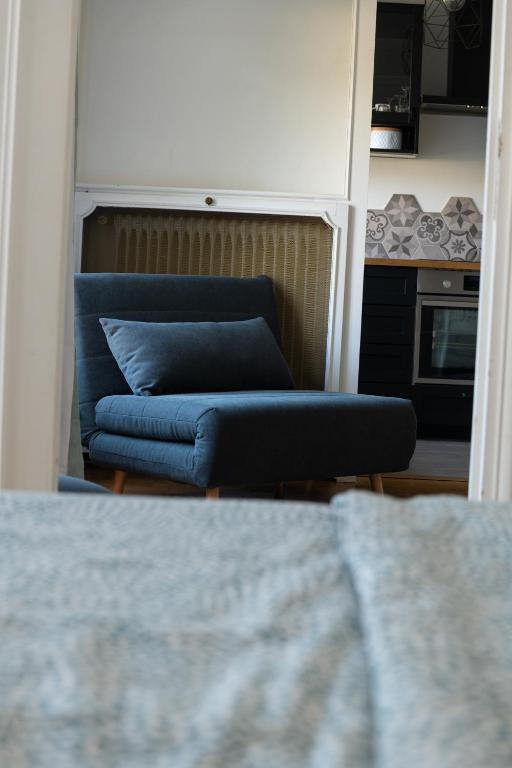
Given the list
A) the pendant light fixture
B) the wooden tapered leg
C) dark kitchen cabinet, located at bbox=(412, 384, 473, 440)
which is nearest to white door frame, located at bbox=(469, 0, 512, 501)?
the wooden tapered leg

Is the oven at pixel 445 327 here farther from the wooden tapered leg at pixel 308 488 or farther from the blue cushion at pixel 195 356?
the blue cushion at pixel 195 356

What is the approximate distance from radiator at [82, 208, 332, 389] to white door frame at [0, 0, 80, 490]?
7.69ft

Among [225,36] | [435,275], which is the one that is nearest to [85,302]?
[225,36]

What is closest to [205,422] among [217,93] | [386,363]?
[217,93]

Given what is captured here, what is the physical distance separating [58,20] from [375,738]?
77.9 inches

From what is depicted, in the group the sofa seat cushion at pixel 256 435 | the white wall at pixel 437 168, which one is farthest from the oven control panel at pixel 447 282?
the sofa seat cushion at pixel 256 435

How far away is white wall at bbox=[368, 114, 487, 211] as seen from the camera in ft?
21.7

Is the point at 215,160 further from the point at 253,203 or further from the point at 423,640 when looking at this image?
the point at 423,640

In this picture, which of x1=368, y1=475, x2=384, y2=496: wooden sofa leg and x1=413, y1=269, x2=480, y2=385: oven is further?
x1=413, y1=269, x2=480, y2=385: oven

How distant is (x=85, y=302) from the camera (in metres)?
3.78

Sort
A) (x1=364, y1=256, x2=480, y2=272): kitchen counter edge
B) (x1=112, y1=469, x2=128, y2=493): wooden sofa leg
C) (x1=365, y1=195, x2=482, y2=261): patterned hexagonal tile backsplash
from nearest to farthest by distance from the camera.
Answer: (x1=112, y1=469, x2=128, y2=493): wooden sofa leg, (x1=364, y1=256, x2=480, y2=272): kitchen counter edge, (x1=365, y1=195, x2=482, y2=261): patterned hexagonal tile backsplash

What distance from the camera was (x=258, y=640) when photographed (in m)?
0.44

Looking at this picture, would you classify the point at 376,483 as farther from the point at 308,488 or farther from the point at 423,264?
the point at 423,264

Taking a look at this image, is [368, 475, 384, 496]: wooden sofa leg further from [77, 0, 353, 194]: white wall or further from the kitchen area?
the kitchen area
